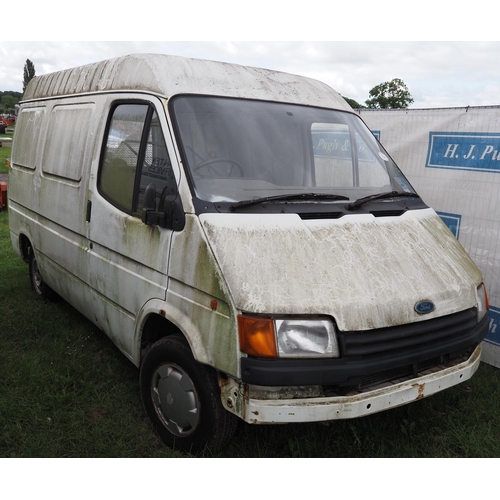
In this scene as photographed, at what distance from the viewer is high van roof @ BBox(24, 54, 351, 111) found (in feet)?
11.5

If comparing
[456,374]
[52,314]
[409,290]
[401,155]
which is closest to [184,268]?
[409,290]

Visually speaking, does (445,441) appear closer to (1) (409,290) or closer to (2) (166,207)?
(1) (409,290)

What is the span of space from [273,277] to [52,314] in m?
3.71

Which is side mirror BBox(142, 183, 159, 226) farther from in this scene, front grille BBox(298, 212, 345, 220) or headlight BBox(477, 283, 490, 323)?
headlight BBox(477, 283, 490, 323)

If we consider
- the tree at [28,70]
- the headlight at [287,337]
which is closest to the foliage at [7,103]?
the tree at [28,70]

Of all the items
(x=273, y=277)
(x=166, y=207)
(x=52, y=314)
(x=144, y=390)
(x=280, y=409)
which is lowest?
(x=52, y=314)

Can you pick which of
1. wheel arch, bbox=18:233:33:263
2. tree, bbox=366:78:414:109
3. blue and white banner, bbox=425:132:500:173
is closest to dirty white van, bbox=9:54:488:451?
blue and white banner, bbox=425:132:500:173

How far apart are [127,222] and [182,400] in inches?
48.7

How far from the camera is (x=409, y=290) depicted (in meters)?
2.96

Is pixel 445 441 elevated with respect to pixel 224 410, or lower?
lower

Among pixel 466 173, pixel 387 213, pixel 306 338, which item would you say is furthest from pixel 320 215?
pixel 466 173

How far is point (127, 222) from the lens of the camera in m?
3.59

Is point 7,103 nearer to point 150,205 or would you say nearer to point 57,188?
point 57,188

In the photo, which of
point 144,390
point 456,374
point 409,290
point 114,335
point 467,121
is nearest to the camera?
point 409,290
